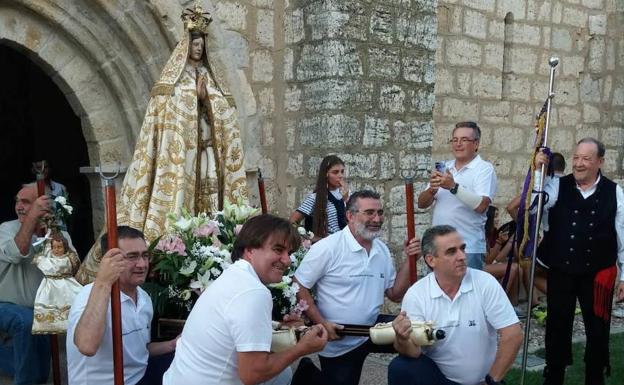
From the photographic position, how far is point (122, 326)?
3217mm

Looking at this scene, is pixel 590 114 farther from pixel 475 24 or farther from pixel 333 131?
pixel 333 131

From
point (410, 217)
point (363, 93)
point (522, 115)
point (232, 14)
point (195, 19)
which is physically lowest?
point (410, 217)

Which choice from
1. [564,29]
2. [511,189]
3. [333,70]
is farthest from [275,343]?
[564,29]

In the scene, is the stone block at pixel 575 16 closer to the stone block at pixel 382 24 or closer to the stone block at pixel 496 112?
the stone block at pixel 496 112

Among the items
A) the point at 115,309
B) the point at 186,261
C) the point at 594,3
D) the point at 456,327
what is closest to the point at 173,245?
the point at 186,261

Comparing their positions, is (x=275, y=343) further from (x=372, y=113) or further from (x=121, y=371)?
(x=372, y=113)

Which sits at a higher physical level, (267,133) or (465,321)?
(267,133)

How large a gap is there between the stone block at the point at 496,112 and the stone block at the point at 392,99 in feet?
6.72

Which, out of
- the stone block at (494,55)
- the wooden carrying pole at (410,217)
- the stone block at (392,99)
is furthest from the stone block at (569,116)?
the wooden carrying pole at (410,217)

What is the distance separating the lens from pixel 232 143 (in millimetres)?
4328

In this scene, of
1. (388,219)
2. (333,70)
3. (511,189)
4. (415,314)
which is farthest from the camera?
(511,189)

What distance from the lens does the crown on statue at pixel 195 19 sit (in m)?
4.14

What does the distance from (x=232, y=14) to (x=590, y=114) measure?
4986mm

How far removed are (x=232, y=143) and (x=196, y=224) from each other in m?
0.69
